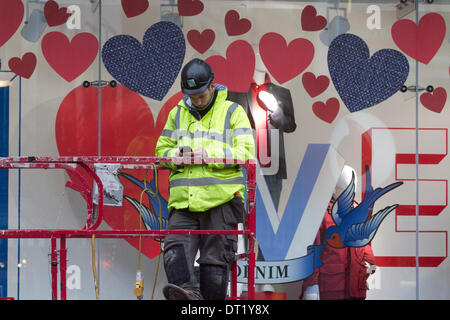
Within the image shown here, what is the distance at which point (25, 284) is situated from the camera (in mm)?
5965

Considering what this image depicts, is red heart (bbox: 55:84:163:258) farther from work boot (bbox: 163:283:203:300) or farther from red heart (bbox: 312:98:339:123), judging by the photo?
work boot (bbox: 163:283:203:300)

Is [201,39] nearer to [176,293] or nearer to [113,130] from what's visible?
[113,130]

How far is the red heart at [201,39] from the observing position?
5996 millimetres

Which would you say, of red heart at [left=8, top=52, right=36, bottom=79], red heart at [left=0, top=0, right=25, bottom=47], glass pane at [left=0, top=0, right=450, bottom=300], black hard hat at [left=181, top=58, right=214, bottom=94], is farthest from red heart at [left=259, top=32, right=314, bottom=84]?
red heart at [left=0, top=0, right=25, bottom=47]

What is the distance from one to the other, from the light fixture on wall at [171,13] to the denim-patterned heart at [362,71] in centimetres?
132

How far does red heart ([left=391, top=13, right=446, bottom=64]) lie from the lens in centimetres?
608

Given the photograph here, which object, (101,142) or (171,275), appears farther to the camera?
(101,142)

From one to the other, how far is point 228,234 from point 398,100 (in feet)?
8.19

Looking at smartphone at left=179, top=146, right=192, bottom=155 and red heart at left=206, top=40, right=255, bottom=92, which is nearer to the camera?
smartphone at left=179, top=146, right=192, bottom=155

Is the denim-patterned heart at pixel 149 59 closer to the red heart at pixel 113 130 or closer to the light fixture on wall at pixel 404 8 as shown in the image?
the red heart at pixel 113 130

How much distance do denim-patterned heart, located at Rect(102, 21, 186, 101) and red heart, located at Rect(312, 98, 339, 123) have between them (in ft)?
4.04
